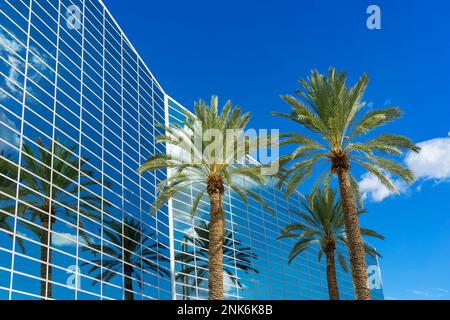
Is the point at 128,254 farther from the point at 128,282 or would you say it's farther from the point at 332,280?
the point at 332,280

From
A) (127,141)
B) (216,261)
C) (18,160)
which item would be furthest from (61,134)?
(216,261)

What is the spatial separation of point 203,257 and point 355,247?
42.0 ft

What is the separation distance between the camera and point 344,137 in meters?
24.6

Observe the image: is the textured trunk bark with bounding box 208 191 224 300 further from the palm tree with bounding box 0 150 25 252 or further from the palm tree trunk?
the palm tree with bounding box 0 150 25 252

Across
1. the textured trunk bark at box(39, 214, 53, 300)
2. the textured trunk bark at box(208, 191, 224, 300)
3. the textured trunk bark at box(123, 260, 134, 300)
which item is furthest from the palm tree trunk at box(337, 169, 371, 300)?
the textured trunk bark at box(39, 214, 53, 300)

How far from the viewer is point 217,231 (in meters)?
24.3

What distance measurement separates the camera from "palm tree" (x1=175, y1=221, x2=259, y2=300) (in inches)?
1236

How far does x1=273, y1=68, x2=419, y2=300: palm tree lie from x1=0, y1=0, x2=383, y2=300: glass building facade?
959 centimetres

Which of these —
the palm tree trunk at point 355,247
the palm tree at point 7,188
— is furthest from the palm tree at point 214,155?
the palm tree at point 7,188

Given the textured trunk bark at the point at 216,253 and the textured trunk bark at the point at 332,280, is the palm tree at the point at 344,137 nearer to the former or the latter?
the textured trunk bark at the point at 216,253

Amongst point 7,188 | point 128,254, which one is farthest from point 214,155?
point 7,188

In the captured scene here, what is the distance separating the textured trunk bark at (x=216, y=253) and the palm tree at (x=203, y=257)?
24.6 feet

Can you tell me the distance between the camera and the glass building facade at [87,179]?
19.9m

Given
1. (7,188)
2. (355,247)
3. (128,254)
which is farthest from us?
(128,254)
